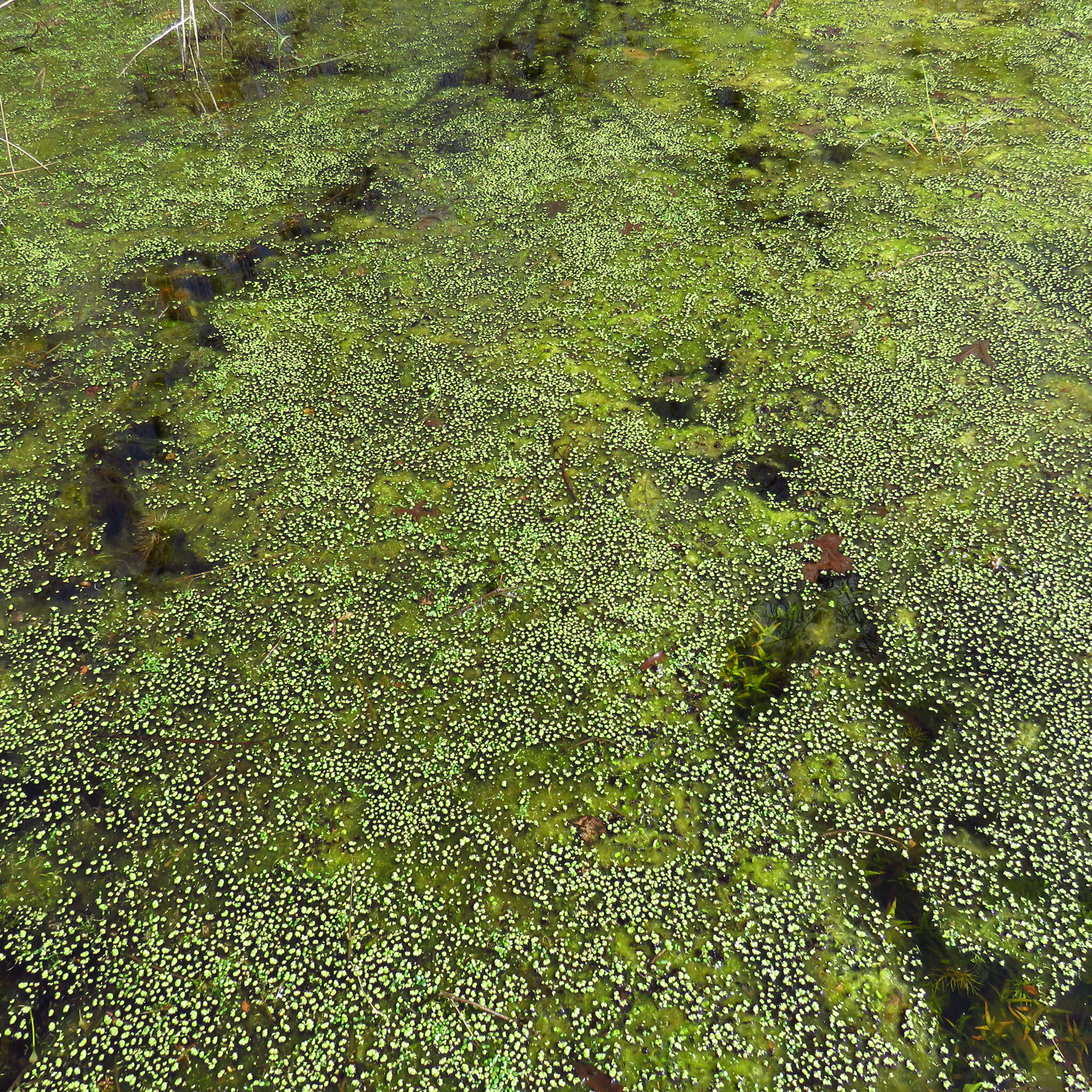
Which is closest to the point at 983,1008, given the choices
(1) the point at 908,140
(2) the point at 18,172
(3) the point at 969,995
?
(3) the point at 969,995

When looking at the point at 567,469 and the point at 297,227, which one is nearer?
the point at 567,469

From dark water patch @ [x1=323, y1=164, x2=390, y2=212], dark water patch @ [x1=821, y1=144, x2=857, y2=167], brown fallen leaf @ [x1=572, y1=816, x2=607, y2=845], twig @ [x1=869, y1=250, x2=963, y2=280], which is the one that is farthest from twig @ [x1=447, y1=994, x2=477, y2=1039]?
dark water patch @ [x1=821, y1=144, x2=857, y2=167]

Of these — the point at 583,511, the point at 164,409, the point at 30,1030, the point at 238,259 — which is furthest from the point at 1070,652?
Answer: the point at 238,259

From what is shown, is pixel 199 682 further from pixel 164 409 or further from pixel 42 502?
pixel 164 409

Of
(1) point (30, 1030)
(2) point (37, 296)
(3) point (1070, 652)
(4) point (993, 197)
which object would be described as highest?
(4) point (993, 197)

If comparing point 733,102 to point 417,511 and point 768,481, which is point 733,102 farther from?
point 417,511

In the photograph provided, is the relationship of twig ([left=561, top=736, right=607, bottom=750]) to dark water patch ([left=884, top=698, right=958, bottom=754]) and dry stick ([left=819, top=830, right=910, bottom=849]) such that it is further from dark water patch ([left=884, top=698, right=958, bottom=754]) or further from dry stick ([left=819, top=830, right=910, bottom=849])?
dark water patch ([left=884, top=698, right=958, bottom=754])
